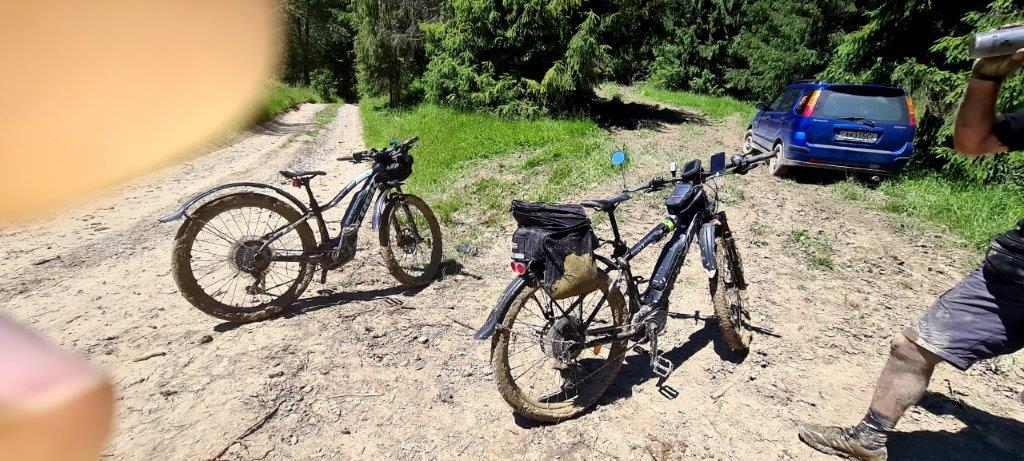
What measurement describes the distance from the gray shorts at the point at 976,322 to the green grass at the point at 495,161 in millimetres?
4742

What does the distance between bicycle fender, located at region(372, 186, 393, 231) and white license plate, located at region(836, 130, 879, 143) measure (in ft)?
24.2

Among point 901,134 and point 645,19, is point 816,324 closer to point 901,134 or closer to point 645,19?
point 901,134

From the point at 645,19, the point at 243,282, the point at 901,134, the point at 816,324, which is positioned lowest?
the point at 243,282

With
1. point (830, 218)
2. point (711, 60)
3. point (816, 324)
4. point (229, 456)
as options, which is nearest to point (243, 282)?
point (229, 456)

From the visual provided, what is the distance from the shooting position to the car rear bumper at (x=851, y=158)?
7.86 metres

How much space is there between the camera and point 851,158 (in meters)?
7.97

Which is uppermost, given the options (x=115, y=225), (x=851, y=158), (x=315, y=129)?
(x=851, y=158)

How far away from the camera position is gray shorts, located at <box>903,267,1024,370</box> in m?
2.26

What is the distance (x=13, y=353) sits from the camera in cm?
48

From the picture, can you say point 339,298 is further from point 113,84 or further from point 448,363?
point 113,84

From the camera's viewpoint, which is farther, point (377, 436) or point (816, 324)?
point (816, 324)

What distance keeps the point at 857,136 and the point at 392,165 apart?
24.7 ft

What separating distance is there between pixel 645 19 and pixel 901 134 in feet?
28.3

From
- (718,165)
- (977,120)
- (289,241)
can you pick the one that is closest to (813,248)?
(718,165)
